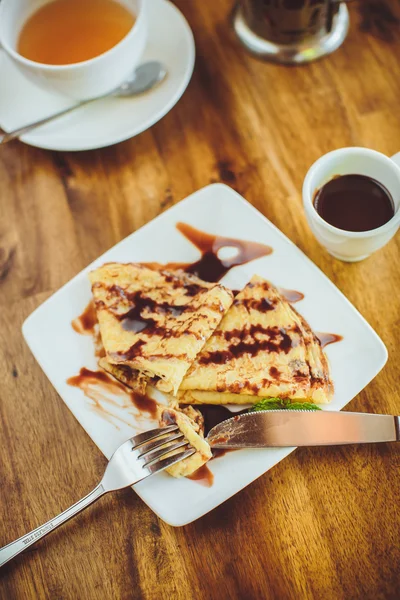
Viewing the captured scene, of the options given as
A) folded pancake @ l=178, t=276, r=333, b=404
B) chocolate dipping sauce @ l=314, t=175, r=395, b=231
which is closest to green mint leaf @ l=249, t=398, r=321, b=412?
folded pancake @ l=178, t=276, r=333, b=404

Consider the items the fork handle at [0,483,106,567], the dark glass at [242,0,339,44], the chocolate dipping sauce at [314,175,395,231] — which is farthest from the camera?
the dark glass at [242,0,339,44]

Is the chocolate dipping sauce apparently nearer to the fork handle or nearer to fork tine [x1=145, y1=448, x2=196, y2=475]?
fork tine [x1=145, y1=448, x2=196, y2=475]

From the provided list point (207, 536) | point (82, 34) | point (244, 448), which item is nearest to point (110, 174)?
point (82, 34)

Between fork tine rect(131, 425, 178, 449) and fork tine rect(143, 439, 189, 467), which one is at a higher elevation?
fork tine rect(131, 425, 178, 449)

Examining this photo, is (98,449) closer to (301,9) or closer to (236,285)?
(236,285)

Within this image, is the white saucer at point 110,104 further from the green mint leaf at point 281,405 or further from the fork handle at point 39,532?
the fork handle at point 39,532

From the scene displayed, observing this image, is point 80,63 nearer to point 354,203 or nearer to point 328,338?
point 354,203
